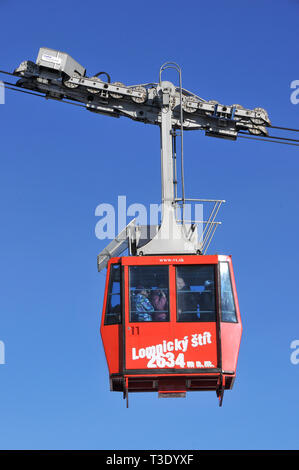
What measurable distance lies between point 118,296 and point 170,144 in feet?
15.5

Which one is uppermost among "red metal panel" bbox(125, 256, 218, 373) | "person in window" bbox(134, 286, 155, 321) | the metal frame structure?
the metal frame structure

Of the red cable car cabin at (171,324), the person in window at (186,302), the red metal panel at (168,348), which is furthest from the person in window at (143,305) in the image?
the person in window at (186,302)

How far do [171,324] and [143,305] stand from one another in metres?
0.73

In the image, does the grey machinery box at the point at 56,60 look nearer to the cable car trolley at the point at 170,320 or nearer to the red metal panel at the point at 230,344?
the cable car trolley at the point at 170,320

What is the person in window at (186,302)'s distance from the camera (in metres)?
23.2

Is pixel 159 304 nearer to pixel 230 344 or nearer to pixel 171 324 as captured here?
pixel 171 324

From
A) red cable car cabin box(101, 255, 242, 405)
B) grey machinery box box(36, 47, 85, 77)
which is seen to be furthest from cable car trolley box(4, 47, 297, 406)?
grey machinery box box(36, 47, 85, 77)

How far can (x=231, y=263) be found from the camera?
78.4ft

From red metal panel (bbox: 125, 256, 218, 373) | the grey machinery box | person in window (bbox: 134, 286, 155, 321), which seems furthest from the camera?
the grey machinery box

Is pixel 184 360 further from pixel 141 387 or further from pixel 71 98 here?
pixel 71 98

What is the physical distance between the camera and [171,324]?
23109 mm

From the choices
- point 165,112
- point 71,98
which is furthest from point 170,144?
point 71,98

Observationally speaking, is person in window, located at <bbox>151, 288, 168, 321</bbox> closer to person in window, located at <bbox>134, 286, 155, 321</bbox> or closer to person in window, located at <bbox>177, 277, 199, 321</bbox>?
person in window, located at <bbox>134, 286, 155, 321</bbox>

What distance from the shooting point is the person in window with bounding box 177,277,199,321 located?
76.2 ft
